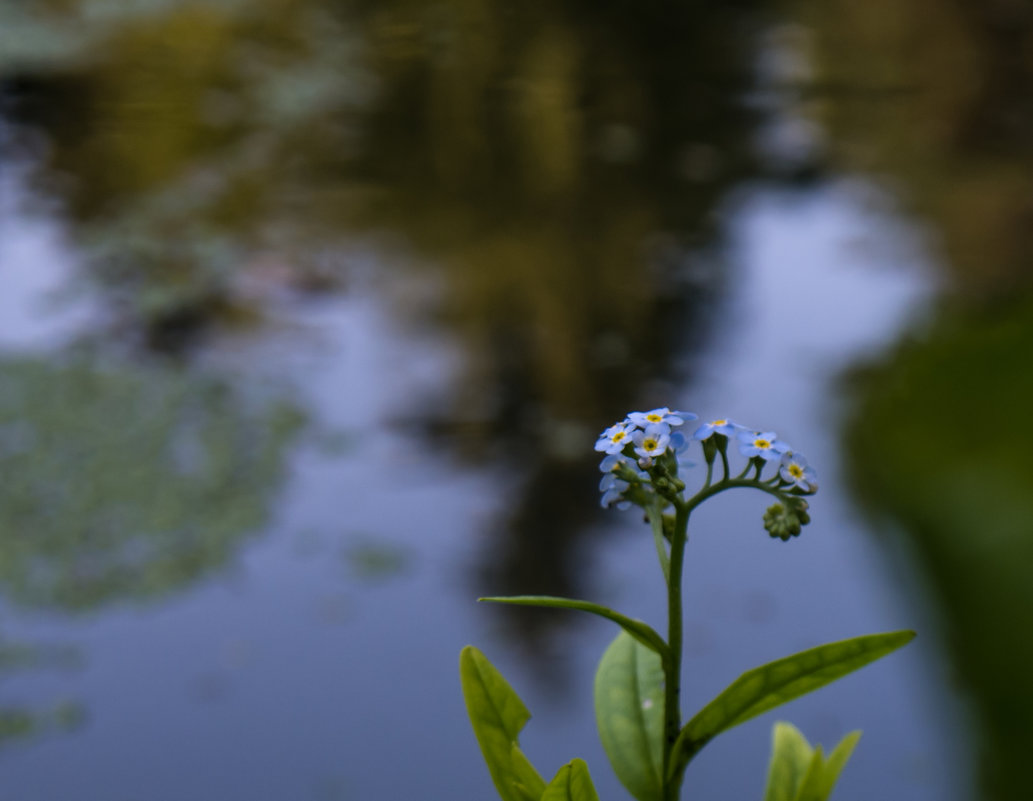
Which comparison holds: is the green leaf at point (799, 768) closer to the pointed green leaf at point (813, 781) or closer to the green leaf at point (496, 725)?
the pointed green leaf at point (813, 781)

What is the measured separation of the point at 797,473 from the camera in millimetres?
776

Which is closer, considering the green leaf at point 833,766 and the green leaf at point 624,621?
the green leaf at point 624,621

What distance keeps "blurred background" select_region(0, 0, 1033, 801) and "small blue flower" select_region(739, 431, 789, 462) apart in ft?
2.23

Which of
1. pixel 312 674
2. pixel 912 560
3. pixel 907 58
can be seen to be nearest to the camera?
pixel 312 674

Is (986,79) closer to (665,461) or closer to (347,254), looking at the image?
(347,254)

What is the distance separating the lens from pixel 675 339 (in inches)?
105

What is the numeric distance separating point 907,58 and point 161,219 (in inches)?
101

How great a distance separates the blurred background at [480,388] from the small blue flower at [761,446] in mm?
680

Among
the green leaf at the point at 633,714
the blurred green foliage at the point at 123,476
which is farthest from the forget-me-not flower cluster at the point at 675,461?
the blurred green foliage at the point at 123,476

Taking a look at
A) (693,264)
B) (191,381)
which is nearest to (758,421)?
(693,264)

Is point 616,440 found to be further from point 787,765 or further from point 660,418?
point 787,765

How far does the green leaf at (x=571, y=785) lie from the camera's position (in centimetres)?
73

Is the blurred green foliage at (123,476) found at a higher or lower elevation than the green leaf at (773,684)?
higher

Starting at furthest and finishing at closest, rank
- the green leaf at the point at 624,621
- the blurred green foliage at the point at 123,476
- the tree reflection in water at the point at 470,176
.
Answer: the tree reflection in water at the point at 470,176 < the blurred green foliage at the point at 123,476 < the green leaf at the point at 624,621
